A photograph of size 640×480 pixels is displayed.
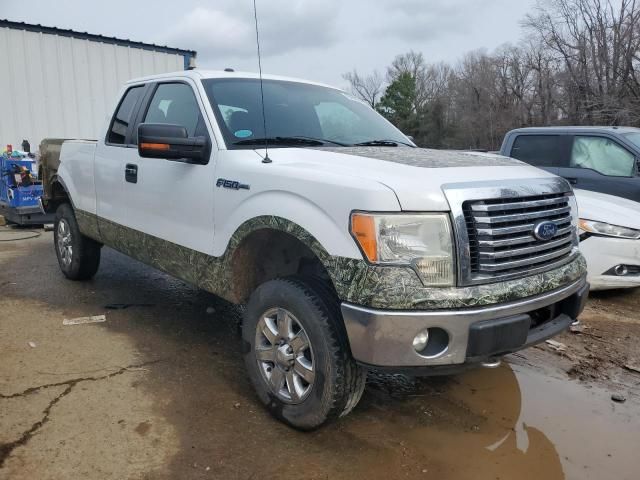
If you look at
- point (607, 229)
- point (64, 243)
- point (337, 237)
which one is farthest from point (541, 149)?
point (64, 243)

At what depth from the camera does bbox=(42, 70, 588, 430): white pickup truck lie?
241 cm

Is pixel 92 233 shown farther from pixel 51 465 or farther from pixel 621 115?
pixel 621 115

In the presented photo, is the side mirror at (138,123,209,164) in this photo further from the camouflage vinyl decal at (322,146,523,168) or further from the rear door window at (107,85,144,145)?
the rear door window at (107,85,144,145)

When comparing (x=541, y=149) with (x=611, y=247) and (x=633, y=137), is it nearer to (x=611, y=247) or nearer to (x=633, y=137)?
(x=633, y=137)

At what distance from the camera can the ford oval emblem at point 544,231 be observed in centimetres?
270

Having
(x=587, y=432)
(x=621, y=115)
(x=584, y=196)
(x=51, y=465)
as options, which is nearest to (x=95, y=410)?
(x=51, y=465)

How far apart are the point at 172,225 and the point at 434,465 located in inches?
87.5

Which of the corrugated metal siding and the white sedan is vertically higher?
the corrugated metal siding

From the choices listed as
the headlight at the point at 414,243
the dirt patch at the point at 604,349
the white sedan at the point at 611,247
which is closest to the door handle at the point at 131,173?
the headlight at the point at 414,243

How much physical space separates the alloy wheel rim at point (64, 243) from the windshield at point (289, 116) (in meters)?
2.80

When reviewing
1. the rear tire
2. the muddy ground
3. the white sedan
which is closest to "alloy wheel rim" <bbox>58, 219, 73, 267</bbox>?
the rear tire

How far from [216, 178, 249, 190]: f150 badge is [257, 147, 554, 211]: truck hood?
0.24 meters

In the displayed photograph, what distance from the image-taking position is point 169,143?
10.6 ft

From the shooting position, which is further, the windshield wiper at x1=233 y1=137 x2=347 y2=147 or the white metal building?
the white metal building
